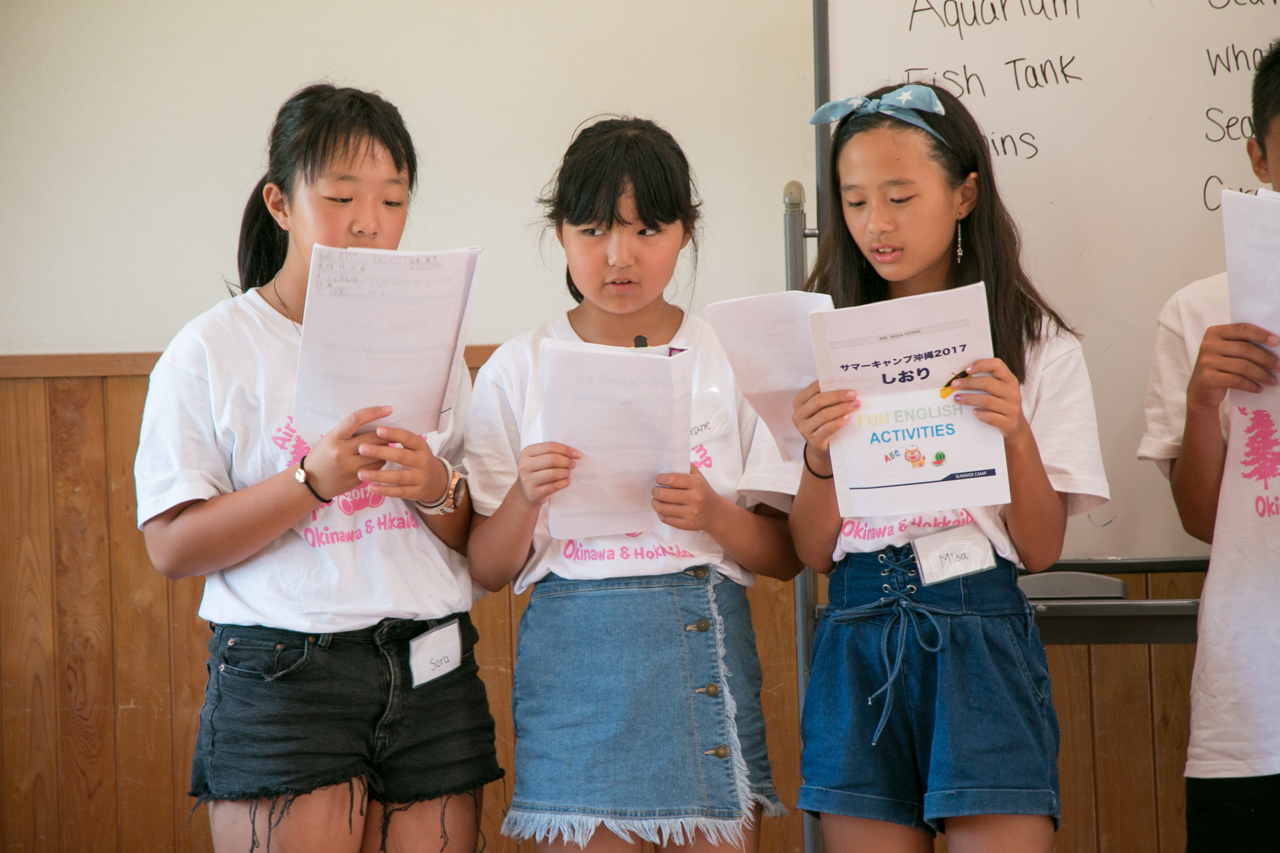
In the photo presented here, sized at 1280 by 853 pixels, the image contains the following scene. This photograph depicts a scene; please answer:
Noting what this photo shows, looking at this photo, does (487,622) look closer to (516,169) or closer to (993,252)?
(516,169)

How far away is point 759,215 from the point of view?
8.31 feet

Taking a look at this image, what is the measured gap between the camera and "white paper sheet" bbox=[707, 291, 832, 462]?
1307 mm

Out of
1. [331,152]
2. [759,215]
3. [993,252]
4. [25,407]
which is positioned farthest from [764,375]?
[25,407]

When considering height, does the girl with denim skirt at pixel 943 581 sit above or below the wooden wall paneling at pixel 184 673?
above

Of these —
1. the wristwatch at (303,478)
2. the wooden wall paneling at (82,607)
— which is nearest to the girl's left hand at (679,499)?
the wristwatch at (303,478)

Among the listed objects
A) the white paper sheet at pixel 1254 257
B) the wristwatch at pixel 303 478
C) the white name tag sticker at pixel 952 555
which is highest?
the white paper sheet at pixel 1254 257

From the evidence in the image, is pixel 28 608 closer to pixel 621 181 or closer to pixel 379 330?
pixel 379 330

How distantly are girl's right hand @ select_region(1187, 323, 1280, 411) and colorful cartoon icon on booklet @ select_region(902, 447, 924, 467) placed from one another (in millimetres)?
485

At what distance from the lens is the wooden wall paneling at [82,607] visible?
8.13ft

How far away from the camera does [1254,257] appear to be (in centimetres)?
135

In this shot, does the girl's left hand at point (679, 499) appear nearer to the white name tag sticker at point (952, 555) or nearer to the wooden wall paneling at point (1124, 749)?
the white name tag sticker at point (952, 555)

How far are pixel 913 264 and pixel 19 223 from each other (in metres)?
2.18

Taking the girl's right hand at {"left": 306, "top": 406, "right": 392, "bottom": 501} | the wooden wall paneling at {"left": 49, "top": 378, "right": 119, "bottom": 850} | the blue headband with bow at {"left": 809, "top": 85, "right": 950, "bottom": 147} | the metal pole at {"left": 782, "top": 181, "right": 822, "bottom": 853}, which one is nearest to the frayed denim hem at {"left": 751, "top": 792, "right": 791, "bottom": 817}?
the metal pole at {"left": 782, "top": 181, "right": 822, "bottom": 853}

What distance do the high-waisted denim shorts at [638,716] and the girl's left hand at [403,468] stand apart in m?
0.25
